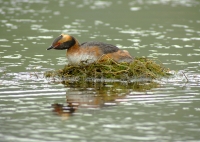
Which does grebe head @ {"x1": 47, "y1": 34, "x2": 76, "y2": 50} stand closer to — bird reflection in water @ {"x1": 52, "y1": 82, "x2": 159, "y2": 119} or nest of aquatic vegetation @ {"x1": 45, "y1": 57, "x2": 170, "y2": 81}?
nest of aquatic vegetation @ {"x1": 45, "y1": 57, "x2": 170, "y2": 81}

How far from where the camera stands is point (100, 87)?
1516 cm

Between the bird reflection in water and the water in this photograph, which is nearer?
the water

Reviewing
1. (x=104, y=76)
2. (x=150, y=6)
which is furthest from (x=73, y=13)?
(x=104, y=76)

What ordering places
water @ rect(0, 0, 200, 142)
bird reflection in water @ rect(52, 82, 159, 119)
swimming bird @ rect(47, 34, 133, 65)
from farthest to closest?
swimming bird @ rect(47, 34, 133, 65) < bird reflection in water @ rect(52, 82, 159, 119) < water @ rect(0, 0, 200, 142)

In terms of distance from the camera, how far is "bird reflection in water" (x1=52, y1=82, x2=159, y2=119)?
1274 centimetres

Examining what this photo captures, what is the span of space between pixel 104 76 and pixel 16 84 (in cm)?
233

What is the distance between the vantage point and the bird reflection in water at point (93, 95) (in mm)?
12742

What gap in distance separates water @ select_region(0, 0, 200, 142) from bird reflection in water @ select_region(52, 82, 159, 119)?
0.02 m

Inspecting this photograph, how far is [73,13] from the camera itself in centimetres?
3198

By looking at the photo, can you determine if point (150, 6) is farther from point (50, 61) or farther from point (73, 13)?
point (50, 61)

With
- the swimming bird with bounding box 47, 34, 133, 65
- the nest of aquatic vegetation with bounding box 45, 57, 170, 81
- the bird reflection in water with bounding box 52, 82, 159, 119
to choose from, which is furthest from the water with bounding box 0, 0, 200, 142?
the swimming bird with bounding box 47, 34, 133, 65

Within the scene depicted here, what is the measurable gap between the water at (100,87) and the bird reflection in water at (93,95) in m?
0.02

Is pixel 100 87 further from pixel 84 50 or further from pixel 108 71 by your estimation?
pixel 84 50

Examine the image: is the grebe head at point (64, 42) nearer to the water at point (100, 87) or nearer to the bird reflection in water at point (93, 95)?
the water at point (100, 87)
